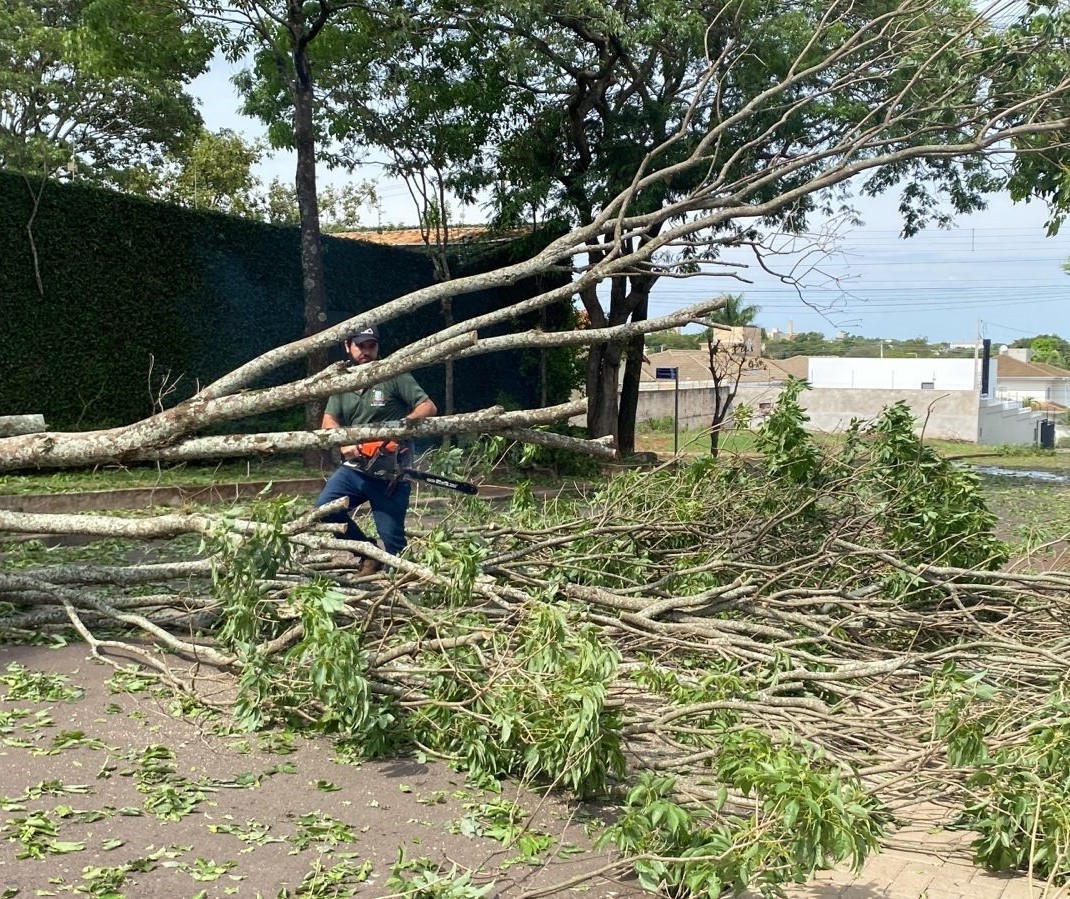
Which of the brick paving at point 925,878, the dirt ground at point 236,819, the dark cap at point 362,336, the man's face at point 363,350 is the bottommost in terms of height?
the brick paving at point 925,878

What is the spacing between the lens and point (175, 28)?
1288 centimetres

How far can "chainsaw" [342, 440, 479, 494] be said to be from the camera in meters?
5.75

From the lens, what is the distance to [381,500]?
5934 millimetres

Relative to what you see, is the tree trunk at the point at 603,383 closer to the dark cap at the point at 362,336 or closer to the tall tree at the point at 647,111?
the tall tree at the point at 647,111

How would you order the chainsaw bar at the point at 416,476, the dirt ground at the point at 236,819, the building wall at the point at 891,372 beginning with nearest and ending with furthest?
the dirt ground at the point at 236,819 → the chainsaw bar at the point at 416,476 → the building wall at the point at 891,372

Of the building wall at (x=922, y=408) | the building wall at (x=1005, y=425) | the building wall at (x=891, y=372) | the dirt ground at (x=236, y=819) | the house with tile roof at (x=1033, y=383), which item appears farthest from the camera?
the house with tile roof at (x=1033, y=383)

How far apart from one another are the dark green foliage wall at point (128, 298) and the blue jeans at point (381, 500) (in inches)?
Result: 211

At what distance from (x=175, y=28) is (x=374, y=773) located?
11665mm

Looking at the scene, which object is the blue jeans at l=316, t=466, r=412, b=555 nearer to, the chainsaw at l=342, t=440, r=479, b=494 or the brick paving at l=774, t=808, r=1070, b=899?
the chainsaw at l=342, t=440, r=479, b=494

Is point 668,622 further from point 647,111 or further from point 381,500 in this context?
point 647,111

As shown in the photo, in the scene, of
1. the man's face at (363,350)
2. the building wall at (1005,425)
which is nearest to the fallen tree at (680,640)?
the man's face at (363,350)

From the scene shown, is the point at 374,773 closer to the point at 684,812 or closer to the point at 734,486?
the point at 684,812

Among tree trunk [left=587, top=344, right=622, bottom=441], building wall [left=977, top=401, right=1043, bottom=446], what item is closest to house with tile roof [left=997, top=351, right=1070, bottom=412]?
building wall [left=977, top=401, right=1043, bottom=446]

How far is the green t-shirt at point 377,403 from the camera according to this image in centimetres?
630
